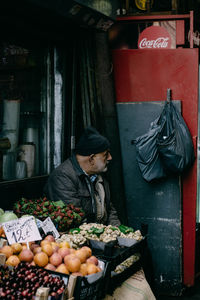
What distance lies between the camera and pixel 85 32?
4.58 m

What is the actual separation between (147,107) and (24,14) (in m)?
1.85

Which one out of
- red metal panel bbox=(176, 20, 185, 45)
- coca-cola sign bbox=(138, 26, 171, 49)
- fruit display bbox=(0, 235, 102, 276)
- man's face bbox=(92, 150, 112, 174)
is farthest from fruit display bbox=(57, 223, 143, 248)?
red metal panel bbox=(176, 20, 185, 45)

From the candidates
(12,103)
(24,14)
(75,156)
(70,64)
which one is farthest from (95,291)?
(70,64)

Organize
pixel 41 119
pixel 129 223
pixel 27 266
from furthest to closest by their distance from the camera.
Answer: pixel 129 223
pixel 41 119
pixel 27 266

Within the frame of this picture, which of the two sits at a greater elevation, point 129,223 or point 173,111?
point 173,111

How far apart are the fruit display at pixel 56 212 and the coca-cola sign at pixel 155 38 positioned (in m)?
2.49

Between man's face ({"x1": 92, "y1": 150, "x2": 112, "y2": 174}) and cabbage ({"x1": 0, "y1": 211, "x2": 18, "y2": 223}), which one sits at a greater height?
man's face ({"x1": 92, "y1": 150, "x2": 112, "y2": 174})

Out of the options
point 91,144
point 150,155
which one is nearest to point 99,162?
point 91,144

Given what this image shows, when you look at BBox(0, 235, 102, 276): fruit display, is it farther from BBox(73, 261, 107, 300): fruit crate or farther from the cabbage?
the cabbage

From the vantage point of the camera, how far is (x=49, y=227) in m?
3.00

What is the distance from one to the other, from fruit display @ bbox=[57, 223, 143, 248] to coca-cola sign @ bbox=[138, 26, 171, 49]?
2.63 meters

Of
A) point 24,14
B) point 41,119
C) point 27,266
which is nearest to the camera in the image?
point 27,266

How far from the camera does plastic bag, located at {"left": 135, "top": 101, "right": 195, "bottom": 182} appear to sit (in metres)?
4.40

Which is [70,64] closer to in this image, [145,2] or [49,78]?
[49,78]
